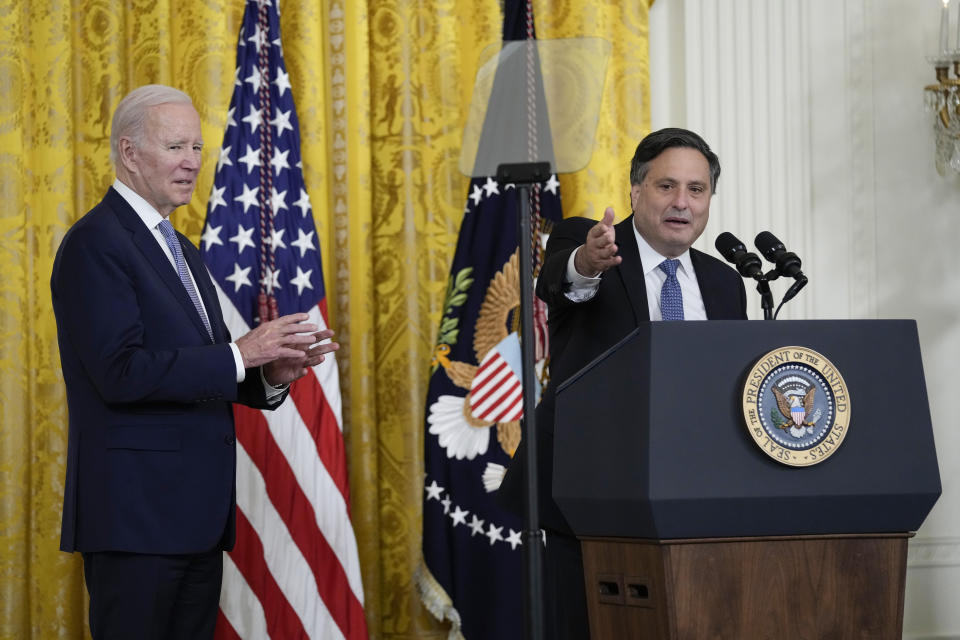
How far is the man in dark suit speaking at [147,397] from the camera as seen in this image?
7.38 feet

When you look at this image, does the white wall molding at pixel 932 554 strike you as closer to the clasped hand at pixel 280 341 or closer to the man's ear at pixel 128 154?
the clasped hand at pixel 280 341

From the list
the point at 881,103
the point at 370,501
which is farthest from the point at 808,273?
the point at 370,501

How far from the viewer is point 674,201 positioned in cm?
229

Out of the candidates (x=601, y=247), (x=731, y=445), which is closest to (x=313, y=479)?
(x=601, y=247)

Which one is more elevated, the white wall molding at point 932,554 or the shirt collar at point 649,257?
the shirt collar at point 649,257

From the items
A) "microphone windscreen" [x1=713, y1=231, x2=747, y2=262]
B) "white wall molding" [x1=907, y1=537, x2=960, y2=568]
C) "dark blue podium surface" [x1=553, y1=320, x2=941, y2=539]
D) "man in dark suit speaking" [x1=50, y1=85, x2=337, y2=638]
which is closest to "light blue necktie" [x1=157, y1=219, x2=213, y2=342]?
"man in dark suit speaking" [x1=50, y1=85, x2=337, y2=638]

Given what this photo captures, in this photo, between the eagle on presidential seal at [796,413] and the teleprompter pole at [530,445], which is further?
the teleprompter pole at [530,445]

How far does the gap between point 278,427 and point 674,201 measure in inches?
72.7

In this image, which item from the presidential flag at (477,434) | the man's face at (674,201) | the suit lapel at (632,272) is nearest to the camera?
the suit lapel at (632,272)

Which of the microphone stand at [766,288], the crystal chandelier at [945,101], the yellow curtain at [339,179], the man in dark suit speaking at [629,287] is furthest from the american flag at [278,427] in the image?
the crystal chandelier at [945,101]

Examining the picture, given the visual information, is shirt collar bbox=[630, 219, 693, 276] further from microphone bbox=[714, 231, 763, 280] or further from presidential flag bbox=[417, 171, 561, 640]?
presidential flag bbox=[417, 171, 561, 640]

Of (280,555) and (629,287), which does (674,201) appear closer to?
(629,287)

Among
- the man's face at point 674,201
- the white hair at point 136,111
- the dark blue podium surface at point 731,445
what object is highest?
the white hair at point 136,111

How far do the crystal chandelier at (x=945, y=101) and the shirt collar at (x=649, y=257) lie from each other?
2.44 metres
